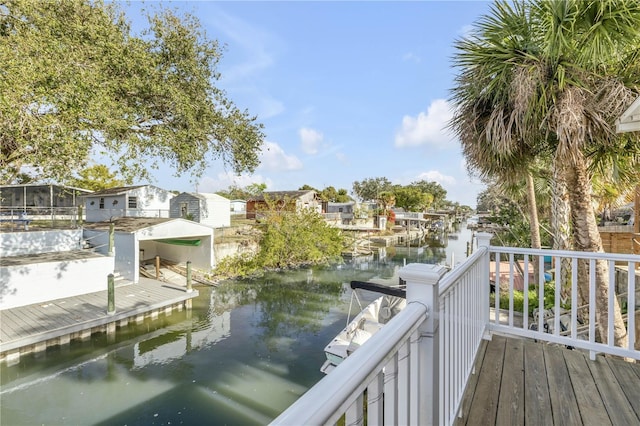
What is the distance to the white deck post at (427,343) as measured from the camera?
127 centimetres

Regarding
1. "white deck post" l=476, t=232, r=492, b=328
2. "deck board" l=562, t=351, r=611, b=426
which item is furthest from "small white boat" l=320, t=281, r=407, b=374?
"deck board" l=562, t=351, r=611, b=426

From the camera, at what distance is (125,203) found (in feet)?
59.5

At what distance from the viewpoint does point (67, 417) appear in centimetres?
583

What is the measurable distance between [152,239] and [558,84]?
13471mm

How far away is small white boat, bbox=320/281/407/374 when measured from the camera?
6.27 m

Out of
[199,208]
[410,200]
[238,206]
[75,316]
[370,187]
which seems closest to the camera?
[75,316]

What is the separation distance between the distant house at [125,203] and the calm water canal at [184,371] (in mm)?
10115

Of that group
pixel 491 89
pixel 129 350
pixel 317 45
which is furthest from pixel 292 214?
pixel 491 89

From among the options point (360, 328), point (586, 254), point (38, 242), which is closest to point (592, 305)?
point (586, 254)

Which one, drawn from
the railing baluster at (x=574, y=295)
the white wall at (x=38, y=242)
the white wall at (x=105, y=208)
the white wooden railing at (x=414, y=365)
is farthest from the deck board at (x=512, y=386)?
the white wall at (x=105, y=208)

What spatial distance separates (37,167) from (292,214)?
41.3 ft

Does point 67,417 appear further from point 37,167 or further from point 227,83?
point 227,83

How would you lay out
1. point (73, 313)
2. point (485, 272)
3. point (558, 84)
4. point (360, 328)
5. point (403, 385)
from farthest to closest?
point (73, 313) → point (360, 328) → point (558, 84) → point (485, 272) → point (403, 385)

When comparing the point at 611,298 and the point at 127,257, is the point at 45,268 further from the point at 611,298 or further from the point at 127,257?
the point at 611,298
